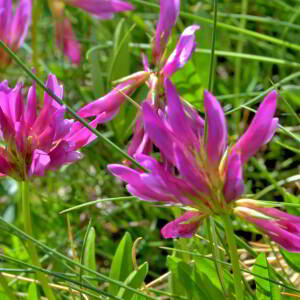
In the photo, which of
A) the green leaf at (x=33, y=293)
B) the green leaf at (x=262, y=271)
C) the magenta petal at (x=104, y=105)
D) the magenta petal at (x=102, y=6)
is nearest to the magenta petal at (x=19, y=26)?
the magenta petal at (x=102, y=6)

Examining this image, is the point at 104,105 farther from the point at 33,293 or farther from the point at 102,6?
the point at 102,6

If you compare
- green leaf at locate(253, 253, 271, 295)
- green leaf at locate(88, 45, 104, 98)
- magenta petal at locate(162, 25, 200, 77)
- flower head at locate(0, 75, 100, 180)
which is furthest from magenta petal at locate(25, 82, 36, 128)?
green leaf at locate(88, 45, 104, 98)

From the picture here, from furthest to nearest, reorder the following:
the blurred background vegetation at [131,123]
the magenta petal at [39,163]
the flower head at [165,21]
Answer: the blurred background vegetation at [131,123] → the flower head at [165,21] → the magenta petal at [39,163]

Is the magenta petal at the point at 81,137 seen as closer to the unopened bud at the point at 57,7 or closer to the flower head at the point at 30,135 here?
the flower head at the point at 30,135

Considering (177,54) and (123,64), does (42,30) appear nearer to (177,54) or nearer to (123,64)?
(123,64)

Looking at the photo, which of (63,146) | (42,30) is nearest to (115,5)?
(63,146)

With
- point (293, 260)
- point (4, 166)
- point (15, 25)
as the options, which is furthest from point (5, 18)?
point (293, 260)

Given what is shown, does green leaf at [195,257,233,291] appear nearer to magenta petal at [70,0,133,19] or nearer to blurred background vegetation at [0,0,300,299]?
blurred background vegetation at [0,0,300,299]

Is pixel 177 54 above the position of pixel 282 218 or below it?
above
